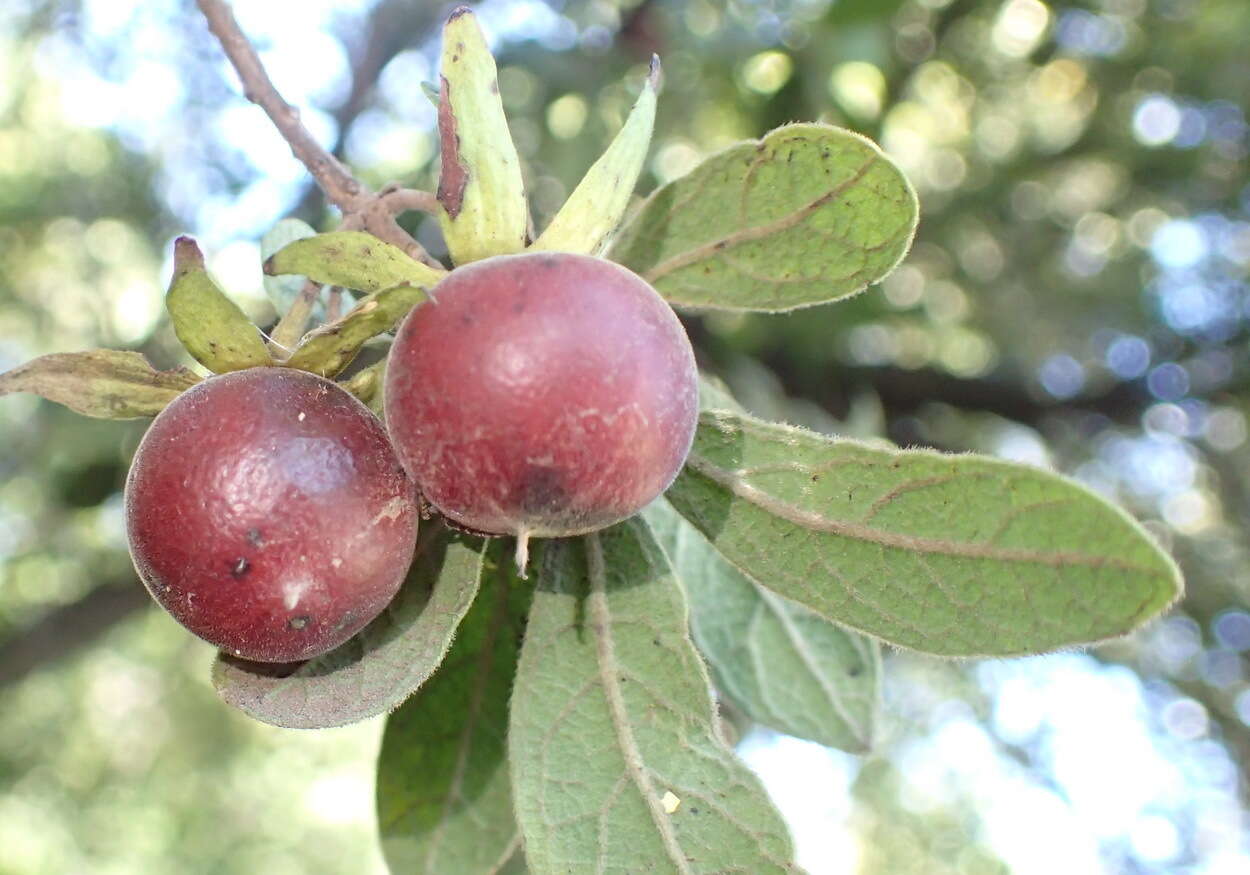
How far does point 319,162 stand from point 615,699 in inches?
39.8

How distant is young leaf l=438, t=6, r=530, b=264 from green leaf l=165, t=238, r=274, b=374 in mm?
309

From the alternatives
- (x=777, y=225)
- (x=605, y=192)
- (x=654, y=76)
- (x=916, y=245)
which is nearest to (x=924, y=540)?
(x=777, y=225)

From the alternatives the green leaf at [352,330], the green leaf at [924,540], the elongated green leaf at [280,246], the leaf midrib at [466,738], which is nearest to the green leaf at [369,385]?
the green leaf at [352,330]

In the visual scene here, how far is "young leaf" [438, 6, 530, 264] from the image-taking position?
1483 mm

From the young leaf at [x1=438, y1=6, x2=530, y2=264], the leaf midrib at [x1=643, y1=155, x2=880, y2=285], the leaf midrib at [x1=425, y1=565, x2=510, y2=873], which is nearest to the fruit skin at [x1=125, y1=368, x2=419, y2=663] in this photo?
the young leaf at [x1=438, y1=6, x2=530, y2=264]

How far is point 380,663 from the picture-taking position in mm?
1554

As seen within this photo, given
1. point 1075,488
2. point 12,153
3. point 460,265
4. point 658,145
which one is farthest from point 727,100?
point 12,153

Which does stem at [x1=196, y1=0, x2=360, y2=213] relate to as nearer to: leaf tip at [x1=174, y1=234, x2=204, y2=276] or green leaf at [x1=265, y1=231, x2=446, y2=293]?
green leaf at [x1=265, y1=231, x2=446, y2=293]

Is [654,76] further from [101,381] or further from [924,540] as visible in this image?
[101,381]

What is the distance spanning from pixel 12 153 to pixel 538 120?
5.98m

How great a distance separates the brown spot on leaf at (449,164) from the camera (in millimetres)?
1476

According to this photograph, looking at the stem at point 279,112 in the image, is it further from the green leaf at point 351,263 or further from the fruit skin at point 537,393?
the fruit skin at point 537,393

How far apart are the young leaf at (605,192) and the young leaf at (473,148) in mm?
71

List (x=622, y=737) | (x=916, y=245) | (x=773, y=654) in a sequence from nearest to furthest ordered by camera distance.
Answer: (x=622, y=737)
(x=773, y=654)
(x=916, y=245)
